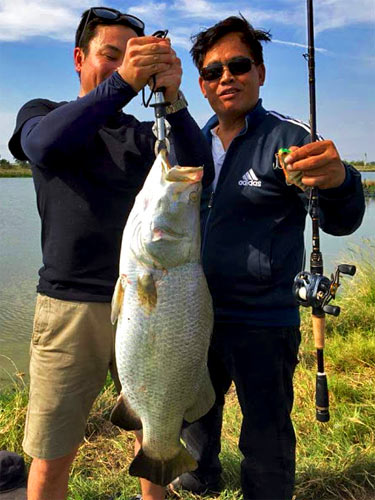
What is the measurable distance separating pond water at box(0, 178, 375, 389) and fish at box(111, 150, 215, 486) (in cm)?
440

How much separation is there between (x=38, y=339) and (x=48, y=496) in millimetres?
781

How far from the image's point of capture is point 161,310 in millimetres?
2107

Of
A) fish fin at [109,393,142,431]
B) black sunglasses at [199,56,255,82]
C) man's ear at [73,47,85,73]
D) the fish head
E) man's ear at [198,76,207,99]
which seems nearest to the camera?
the fish head

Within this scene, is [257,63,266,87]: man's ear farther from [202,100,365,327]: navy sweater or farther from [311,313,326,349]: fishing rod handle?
[311,313,326,349]: fishing rod handle

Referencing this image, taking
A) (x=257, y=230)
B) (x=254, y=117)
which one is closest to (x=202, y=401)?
(x=257, y=230)

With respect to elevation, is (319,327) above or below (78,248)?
below

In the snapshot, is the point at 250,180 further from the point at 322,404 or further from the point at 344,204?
the point at 322,404

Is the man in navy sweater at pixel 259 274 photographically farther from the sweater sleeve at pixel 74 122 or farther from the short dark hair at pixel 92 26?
the sweater sleeve at pixel 74 122

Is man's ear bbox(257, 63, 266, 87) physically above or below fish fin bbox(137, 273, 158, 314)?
above

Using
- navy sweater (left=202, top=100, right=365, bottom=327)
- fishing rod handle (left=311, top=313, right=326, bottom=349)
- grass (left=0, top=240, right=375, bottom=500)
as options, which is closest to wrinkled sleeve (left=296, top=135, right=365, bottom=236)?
navy sweater (left=202, top=100, right=365, bottom=327)

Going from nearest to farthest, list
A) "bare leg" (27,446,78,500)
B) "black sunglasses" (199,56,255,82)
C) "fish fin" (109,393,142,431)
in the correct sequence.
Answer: "fish fin" (109,393,142,431), "bare leg" (27,446,78,500), "black sunglasses" (199,56,255,82)

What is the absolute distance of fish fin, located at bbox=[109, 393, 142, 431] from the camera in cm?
222

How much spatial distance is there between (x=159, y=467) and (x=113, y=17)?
229cm

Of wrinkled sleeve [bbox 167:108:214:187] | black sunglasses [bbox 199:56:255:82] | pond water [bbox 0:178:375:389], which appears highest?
black sunglasses [bbox 199:56:255:82]
